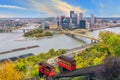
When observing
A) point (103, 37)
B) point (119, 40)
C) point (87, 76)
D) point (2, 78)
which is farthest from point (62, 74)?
point (103, 37)

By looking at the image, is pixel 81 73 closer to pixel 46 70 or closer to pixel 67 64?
pixel 67 64

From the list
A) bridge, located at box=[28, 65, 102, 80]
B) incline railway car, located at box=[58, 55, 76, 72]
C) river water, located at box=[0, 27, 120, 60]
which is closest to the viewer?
bridge, located at box=[28, 65, 102, 80]

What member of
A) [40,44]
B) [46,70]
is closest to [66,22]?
[40,44]

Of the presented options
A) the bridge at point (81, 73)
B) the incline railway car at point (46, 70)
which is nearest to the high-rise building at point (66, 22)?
the incline railway car at point (46, 70)

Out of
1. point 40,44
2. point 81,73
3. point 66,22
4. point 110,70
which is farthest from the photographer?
point 66,22

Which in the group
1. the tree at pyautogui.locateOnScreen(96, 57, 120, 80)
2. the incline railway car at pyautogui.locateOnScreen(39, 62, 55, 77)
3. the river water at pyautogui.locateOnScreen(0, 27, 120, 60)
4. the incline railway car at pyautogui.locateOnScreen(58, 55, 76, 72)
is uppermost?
the tree at pyautogui.locateOnScreen(96, 57, 120, 80)

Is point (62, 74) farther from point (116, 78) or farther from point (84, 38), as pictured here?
point (84, 38)

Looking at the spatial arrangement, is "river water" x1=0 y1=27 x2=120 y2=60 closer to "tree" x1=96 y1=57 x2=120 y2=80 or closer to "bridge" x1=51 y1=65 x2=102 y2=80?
"bridge" x1=51 y1=65 x2=102 y2=80

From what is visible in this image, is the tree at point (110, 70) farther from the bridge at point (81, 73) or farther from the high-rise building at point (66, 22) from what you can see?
the high-rise building at point (66, 22)

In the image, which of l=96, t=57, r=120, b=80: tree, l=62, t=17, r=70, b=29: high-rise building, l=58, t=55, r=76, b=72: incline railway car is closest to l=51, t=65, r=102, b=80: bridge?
l=58, t=55, r=76, b=72: incline railway car
